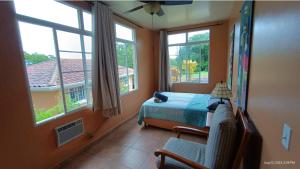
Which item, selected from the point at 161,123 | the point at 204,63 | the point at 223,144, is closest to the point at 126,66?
the point at 161,123

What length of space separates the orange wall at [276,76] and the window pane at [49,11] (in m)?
2.36

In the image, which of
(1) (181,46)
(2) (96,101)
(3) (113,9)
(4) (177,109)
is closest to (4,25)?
(2) (96,101)

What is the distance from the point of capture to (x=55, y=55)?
1960 mm

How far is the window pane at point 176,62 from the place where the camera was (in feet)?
14.7

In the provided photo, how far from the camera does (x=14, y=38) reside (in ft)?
4.95

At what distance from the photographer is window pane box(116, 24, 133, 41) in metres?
3.22

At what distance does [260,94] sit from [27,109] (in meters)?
2.35

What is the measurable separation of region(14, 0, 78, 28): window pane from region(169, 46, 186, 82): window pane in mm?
3058

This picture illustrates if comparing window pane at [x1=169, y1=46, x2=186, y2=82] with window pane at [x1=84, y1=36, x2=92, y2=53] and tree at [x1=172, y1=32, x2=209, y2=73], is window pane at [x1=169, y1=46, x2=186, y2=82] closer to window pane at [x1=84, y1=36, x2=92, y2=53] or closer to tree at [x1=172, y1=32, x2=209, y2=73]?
tree at [x1=172, y1=32, x2=209, y2=73]

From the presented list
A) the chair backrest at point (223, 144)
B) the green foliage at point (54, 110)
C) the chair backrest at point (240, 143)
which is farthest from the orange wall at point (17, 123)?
the chair backrest at point (240, 143)

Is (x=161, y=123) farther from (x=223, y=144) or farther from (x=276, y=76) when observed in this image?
(x=276, y=76)

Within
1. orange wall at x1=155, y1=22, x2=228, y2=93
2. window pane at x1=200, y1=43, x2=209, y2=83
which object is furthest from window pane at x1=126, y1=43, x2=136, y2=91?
window pane at x1=200, y1=43, x2=209, y2=83

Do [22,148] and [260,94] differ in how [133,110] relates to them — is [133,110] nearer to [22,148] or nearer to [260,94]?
[22,148]

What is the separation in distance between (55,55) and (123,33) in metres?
1.80
